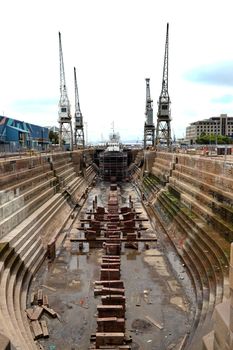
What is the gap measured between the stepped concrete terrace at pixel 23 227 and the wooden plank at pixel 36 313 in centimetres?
42

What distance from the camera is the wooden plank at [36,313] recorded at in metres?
13.2

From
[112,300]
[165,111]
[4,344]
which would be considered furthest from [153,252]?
[165,111]

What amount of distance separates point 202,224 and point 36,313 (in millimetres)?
11064

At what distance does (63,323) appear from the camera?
520 inches

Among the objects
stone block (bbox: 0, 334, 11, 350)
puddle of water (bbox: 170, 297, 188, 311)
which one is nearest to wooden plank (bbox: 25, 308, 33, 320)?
puddle of water (bbox: 170, 297, 188, 311)

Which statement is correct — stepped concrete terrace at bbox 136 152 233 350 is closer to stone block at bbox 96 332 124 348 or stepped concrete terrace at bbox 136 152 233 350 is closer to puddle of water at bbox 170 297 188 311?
puddle of water at bbox 170 297 188 311

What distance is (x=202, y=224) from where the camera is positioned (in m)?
20.4

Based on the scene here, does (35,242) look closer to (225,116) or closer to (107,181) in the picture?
(107,181)

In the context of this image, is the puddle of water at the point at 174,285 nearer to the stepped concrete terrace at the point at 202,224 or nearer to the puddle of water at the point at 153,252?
the stepped concrete terrace at the point at 202,224

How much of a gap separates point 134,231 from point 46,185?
35.0 ft

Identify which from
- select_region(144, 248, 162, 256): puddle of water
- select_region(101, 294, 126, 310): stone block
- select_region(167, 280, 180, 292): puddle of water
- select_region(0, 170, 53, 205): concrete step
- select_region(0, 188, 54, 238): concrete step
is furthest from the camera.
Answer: select_region(144, 248, 162, 256): puddle of water

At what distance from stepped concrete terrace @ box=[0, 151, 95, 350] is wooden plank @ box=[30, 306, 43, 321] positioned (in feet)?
1.38

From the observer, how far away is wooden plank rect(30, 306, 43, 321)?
1322cm

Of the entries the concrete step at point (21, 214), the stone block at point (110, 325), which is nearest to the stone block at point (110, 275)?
the stone block at point (110, 325)
